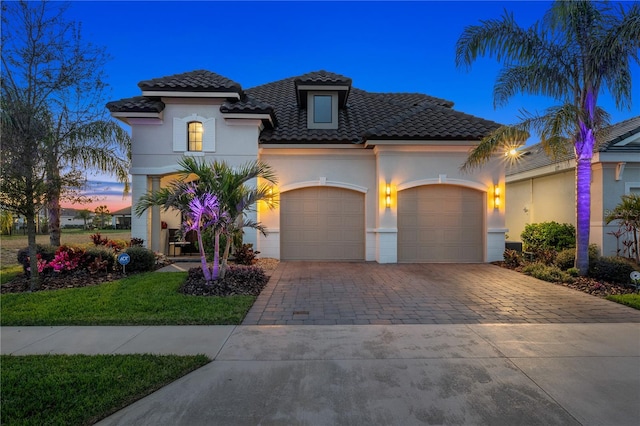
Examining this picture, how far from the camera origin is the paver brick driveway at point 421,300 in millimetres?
5406

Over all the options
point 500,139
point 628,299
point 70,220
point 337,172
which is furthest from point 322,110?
point 70,220

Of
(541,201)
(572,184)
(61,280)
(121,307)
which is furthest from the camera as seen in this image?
(541,201)

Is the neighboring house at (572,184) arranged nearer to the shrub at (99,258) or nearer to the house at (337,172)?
the house at (337,172)

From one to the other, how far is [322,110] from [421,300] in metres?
8.76

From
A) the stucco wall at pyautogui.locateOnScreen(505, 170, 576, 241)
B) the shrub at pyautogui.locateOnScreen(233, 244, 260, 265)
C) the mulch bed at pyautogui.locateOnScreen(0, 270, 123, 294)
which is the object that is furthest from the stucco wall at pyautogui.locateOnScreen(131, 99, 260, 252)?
the stucco wall at pyautogui.locateOnScreen(505, 170, 576, 241)

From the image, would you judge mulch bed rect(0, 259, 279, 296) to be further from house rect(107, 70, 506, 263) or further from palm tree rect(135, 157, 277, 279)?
house rect(107, 70, 506, 263)

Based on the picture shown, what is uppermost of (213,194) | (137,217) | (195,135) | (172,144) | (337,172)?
(195,135)

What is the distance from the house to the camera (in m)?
11.0

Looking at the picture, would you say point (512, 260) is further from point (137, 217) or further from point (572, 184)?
point (137, 217)

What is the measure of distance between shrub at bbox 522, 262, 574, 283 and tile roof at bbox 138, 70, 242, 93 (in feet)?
36.2

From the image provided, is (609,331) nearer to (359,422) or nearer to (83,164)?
(359,422)

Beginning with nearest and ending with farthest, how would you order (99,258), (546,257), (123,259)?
1. (123,259)
2. (99,258)
3. (546,257)

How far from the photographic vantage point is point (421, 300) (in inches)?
256

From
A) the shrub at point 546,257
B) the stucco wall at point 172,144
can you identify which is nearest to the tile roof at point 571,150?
the shrub at point 546,257
